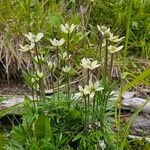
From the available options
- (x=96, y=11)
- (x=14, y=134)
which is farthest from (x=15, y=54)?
(x=14, y=134)

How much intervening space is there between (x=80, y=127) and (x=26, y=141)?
25 centimetres

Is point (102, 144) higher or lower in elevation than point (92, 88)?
lower

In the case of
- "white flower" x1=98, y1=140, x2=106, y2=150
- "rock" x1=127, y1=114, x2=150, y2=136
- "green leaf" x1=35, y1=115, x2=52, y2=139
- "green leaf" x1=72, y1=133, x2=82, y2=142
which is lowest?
"rock" x1=127, y1=114, x2=150, y2=136

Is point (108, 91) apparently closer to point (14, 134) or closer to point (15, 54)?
point (14, 134)

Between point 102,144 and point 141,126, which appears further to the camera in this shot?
point 141,126

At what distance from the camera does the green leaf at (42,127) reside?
2.17 m

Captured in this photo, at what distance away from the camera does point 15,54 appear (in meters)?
3.08

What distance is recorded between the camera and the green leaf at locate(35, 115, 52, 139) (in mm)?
2174

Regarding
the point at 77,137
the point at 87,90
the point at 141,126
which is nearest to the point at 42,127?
the point at 77,137

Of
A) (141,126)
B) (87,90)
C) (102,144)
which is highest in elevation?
(87,90)

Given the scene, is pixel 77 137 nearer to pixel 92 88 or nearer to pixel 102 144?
pixel 102 144

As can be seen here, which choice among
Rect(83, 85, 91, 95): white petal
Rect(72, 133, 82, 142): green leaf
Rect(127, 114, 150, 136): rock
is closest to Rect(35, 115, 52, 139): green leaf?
Rect(72, 133, 82, 142): green leaf

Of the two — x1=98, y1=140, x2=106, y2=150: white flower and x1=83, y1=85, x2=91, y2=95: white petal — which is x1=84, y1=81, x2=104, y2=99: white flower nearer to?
x1=83, y1=85, x2=91, y2=95: white petal

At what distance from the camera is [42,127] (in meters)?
2.20
